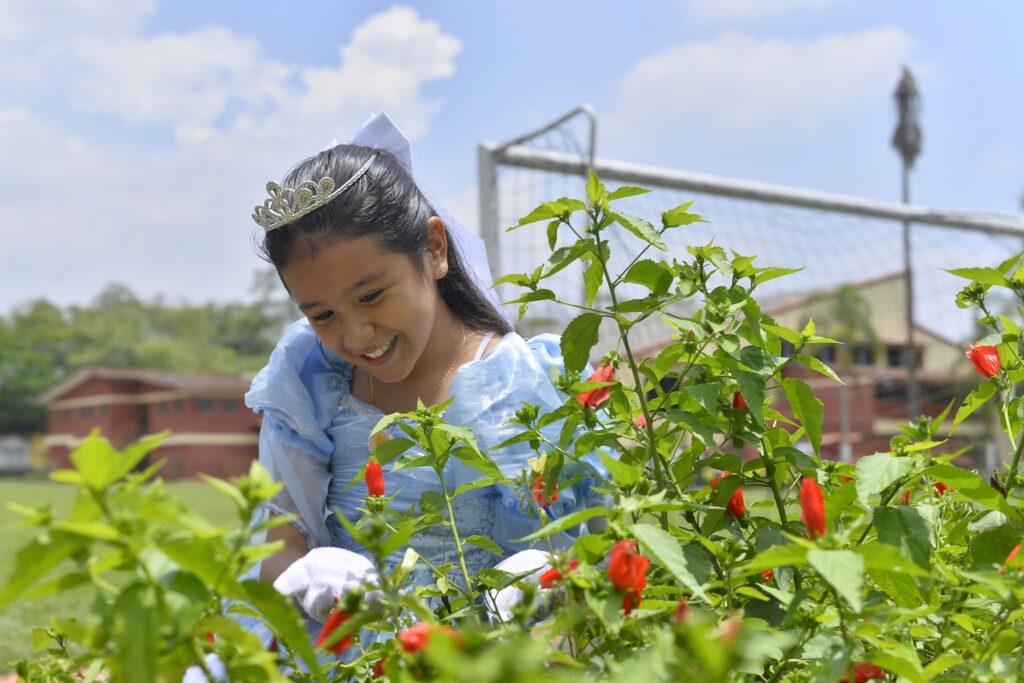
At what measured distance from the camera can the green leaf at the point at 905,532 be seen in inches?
31.4

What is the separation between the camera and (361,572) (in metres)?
1.44

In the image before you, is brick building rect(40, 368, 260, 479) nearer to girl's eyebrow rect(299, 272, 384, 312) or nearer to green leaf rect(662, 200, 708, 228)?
girl's eyebrow rect(299, 272, 384, 312)

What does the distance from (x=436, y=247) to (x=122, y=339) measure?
178ft

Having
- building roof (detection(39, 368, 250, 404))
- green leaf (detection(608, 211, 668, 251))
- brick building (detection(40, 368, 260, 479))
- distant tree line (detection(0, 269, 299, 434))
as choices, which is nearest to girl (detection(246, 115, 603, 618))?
green leaf (detection(608, 211, 668, 251))

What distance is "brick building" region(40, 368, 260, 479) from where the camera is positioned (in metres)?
32.8

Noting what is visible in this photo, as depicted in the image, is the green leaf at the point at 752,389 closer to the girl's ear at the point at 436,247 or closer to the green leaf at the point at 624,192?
the green leaf at the point at 624,192

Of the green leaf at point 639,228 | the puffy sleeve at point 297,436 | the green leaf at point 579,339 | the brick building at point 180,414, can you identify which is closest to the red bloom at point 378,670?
the green leaf at point 579,339

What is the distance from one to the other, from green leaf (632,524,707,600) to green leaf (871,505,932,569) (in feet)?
0.59

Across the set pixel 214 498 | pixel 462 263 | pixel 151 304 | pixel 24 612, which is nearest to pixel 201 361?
pixel 151 304

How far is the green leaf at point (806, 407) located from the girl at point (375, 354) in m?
0.64

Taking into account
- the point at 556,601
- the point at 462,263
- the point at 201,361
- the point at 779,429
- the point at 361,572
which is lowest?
the point at 201,361

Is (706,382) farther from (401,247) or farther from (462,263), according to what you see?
(462,263)

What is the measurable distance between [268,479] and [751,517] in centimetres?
55

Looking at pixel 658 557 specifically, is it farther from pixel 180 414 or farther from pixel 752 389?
pixel 180 414
